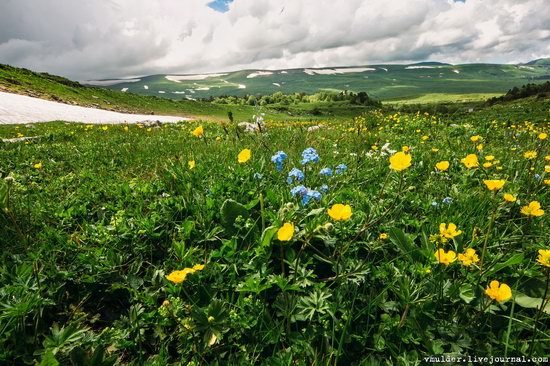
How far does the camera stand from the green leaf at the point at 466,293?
1992mm

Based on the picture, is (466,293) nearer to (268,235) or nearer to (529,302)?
(529,302)

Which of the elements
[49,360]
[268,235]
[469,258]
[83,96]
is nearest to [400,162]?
[469,258]

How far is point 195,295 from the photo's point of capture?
2.23 m

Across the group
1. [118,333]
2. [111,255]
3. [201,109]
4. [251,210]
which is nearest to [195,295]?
[118,333]

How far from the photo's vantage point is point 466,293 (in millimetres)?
2041

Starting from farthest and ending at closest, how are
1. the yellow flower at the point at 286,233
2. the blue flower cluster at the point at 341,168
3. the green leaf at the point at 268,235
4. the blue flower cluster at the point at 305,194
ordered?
the blue flower cluster at the point at 341,168
the blue flower cluster at the point at 305,194
the green leaf at the point at 268,235
the yellow flower at the point at 286,233

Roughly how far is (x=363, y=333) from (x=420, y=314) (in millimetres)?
408

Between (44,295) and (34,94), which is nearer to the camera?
(44,295)

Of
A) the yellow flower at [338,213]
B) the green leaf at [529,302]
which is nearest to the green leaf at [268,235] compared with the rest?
the yellow flower at [338,213]

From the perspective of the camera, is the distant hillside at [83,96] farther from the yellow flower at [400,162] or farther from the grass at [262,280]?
the yellow flower at [400,162]

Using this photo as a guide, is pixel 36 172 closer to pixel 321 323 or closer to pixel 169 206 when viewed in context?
pixel 169 206

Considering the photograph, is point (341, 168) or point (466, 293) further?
point (341, 168)

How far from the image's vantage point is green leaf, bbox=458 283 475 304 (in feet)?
6.54

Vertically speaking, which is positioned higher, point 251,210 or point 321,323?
point 251,210
